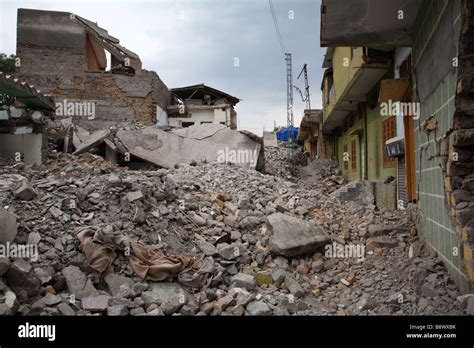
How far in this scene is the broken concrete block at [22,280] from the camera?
3.73m

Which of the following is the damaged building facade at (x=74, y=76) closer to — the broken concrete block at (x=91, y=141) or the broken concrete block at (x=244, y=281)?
the broken concrete block at (x=91, y=141)

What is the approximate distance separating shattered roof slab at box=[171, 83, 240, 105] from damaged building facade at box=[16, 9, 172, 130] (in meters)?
3.86

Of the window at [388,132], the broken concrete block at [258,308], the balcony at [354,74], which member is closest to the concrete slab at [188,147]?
the balcony at [354,74]

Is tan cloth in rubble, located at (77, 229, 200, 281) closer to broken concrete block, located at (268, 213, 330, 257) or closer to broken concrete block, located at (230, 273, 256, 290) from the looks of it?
broken concrete block, located at (230, 273, 256, 290)

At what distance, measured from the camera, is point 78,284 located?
422 cm

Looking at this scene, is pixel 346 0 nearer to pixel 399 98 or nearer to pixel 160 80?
pixel 399 98

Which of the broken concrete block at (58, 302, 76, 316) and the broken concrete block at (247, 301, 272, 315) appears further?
the broken concrete block at (247, 301, 272, 315)

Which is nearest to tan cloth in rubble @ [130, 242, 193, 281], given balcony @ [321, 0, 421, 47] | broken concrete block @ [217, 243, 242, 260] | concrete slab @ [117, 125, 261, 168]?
broken concrete block @ [217, 243, 242, 260]

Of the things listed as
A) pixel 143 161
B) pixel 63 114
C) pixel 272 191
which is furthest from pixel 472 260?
pixel 63 114

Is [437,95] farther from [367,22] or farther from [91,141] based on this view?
[91,141]

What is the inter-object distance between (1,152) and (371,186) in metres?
10.6

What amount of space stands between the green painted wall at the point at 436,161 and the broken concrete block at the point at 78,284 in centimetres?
402

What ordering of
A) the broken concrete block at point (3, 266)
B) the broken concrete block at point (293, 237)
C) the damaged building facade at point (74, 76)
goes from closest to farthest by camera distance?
the broken concrete block at point (3, 266), the broken concrete block at point (293, 237), the damaged building facade at point (74, 76)

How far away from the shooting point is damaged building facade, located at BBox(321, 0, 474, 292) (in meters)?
3.32
